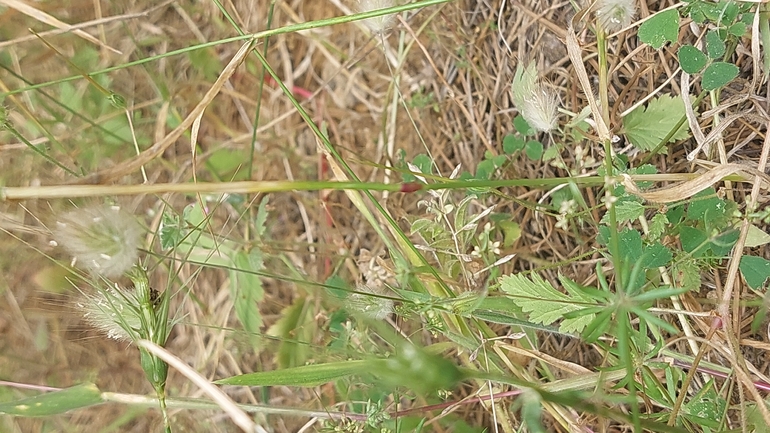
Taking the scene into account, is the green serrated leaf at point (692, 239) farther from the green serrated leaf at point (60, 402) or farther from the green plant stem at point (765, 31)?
the green serrated leaf at point (60, 402)

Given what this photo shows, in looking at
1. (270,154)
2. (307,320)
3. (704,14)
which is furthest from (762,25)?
(270,154)

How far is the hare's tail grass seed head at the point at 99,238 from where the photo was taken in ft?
2.40

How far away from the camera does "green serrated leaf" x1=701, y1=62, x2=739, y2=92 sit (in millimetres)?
828

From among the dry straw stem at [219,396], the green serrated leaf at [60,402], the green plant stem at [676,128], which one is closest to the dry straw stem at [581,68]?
the green plant stem at [676,128]

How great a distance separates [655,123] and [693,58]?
0.54 ft

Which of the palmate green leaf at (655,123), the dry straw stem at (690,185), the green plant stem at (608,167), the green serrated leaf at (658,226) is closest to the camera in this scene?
the green plant stem at (608,167)

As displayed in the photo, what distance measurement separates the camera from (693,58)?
85 centimetres

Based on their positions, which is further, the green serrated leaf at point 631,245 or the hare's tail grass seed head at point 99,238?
the green serrated leaf at point 631,245

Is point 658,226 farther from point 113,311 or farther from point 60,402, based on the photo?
point 60,402

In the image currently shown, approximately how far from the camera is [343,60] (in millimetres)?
1642

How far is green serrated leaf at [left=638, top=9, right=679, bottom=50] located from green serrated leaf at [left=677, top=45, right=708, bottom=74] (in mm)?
26

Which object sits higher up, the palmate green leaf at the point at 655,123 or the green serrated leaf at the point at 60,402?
the green serrated leaf at the point at 60,402

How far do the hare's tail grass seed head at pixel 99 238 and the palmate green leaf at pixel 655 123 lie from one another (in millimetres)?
785

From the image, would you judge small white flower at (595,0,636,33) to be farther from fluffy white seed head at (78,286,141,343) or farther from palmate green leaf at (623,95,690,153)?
fluffy white seed head at (78,286,141,343)
